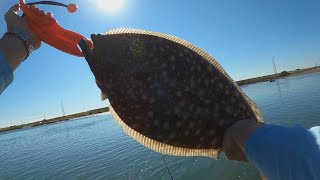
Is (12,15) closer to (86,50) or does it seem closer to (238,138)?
(86,50)

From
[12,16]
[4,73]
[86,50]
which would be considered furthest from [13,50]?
[86,50]

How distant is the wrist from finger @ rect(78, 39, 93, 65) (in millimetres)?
528

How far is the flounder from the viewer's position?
2.73m

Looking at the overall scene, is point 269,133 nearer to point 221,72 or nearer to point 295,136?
point 295,136

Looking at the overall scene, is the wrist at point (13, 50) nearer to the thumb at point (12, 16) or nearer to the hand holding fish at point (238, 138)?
the thumb at point (12, 16)

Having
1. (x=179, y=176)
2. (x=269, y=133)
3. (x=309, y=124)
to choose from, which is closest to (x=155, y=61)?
(x=269, y=133)

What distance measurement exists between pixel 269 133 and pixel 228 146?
26.6 inches

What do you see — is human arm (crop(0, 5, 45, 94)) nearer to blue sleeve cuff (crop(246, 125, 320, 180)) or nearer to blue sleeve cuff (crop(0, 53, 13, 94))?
blue sleeve cuff (crop(0, 53, 13, 94))

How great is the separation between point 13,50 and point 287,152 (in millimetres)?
1885

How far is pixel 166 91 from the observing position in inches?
108

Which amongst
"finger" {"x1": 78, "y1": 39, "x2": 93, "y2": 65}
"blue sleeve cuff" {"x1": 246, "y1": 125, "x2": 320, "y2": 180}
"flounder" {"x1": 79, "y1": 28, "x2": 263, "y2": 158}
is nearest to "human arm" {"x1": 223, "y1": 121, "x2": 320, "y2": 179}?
"blue sleeve cuff" {"x1": 246, "y1": 125, "x2": 320, "y2": 180}

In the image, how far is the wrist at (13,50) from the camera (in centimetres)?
213

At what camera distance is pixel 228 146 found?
2439 millimetres

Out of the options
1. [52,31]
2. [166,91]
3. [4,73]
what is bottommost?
[166,91]
